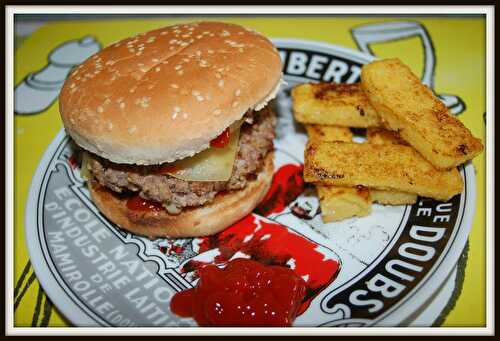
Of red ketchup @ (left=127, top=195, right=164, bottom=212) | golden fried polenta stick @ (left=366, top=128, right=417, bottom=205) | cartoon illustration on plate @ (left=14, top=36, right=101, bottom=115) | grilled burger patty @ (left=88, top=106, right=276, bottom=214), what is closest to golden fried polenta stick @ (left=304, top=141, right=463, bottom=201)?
golden fried polenta stick @ (left=366, top=128, right=417, bottom=205)

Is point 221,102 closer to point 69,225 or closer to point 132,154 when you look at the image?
point 132,154

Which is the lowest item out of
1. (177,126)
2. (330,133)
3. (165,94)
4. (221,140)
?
(330,133)

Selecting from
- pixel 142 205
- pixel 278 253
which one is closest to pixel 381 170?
pixel 278 253

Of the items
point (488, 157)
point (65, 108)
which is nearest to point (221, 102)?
point (65, 108)

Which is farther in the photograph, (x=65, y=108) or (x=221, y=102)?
(x=65, y=108)

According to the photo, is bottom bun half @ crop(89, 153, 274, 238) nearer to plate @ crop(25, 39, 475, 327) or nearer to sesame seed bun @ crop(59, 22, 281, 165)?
plate @ crop(25, 39, 475, 327)

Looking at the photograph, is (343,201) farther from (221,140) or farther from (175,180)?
(175,180)
